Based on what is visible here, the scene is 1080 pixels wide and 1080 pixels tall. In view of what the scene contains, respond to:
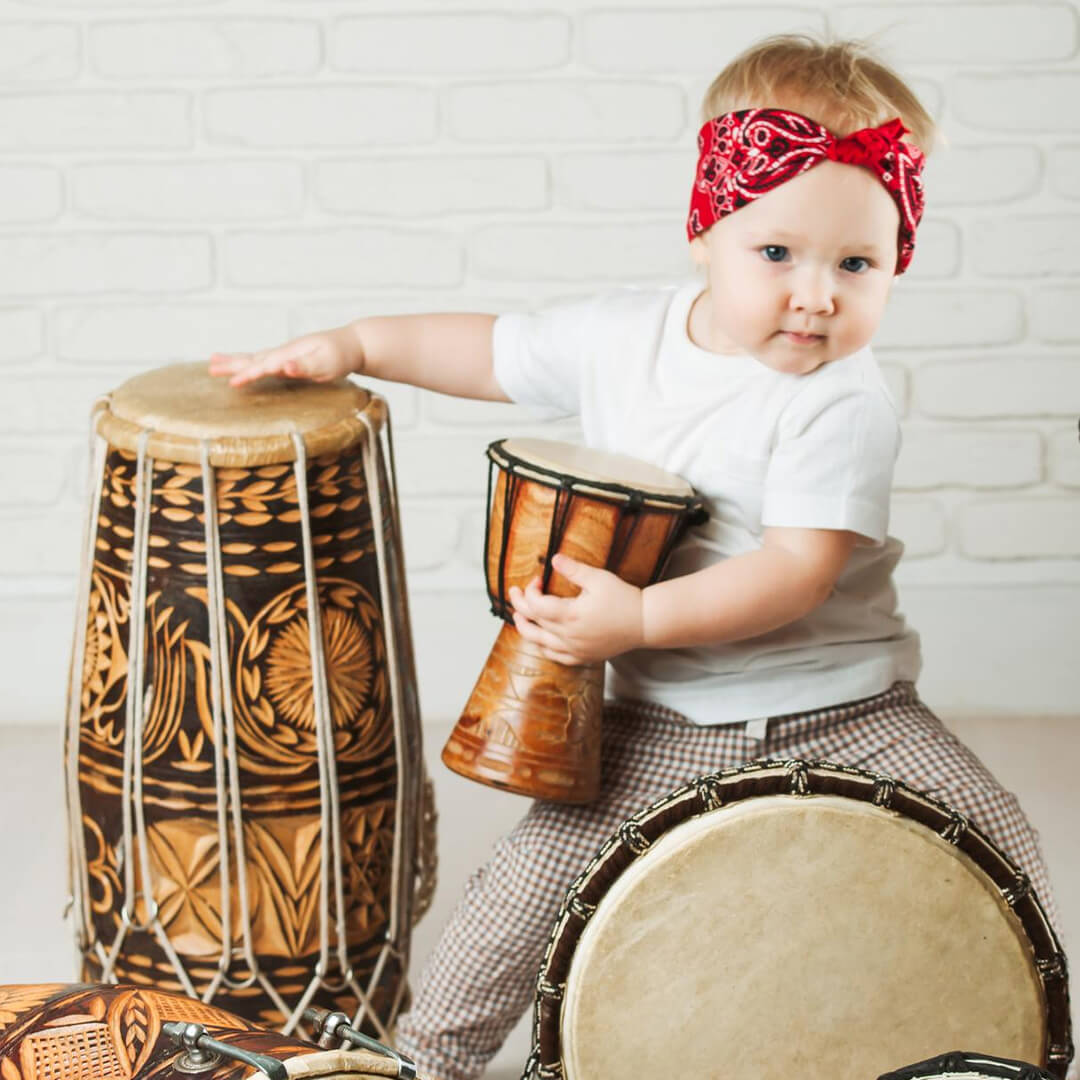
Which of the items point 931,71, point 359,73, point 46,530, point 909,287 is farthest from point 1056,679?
point 46,530

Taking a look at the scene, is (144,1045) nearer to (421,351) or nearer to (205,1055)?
(205,1055)

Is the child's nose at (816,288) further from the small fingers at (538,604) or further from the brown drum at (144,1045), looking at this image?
the brown drum at (144,1045)

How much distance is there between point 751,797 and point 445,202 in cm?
126

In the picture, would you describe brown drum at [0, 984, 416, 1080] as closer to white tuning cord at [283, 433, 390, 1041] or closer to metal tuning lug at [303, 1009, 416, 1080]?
metal tuning lug at [303, 1009, 416, 1080]

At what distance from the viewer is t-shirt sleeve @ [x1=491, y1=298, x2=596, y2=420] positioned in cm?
162

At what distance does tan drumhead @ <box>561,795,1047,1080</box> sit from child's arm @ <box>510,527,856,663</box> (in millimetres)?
245

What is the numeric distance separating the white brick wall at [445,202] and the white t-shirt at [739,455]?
632mm

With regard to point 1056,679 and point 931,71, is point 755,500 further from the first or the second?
point 1056,679

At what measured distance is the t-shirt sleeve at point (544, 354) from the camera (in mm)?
1620

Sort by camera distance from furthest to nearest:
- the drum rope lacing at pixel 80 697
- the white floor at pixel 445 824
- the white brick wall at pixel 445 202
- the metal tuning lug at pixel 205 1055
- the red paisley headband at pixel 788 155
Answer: the white brick wall at pixel 445 202 < the white floor at pixel 445 824 < the drum rope lacing at pixel 80 697 < the red paisley headband at pixel 788 155 < the metal tuning lug at pixel 205 1055

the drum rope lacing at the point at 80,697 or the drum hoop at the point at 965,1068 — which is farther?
the drum rope lacing at the point at 80,697

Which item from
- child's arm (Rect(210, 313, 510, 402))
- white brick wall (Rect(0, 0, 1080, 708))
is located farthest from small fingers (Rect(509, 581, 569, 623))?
white brick wall (Rect(0, 0, 1080, 708))

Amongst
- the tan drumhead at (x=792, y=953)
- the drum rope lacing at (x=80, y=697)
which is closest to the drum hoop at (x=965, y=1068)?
the tan drumhead at (x=792, y=953)

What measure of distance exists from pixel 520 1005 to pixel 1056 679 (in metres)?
1.28
